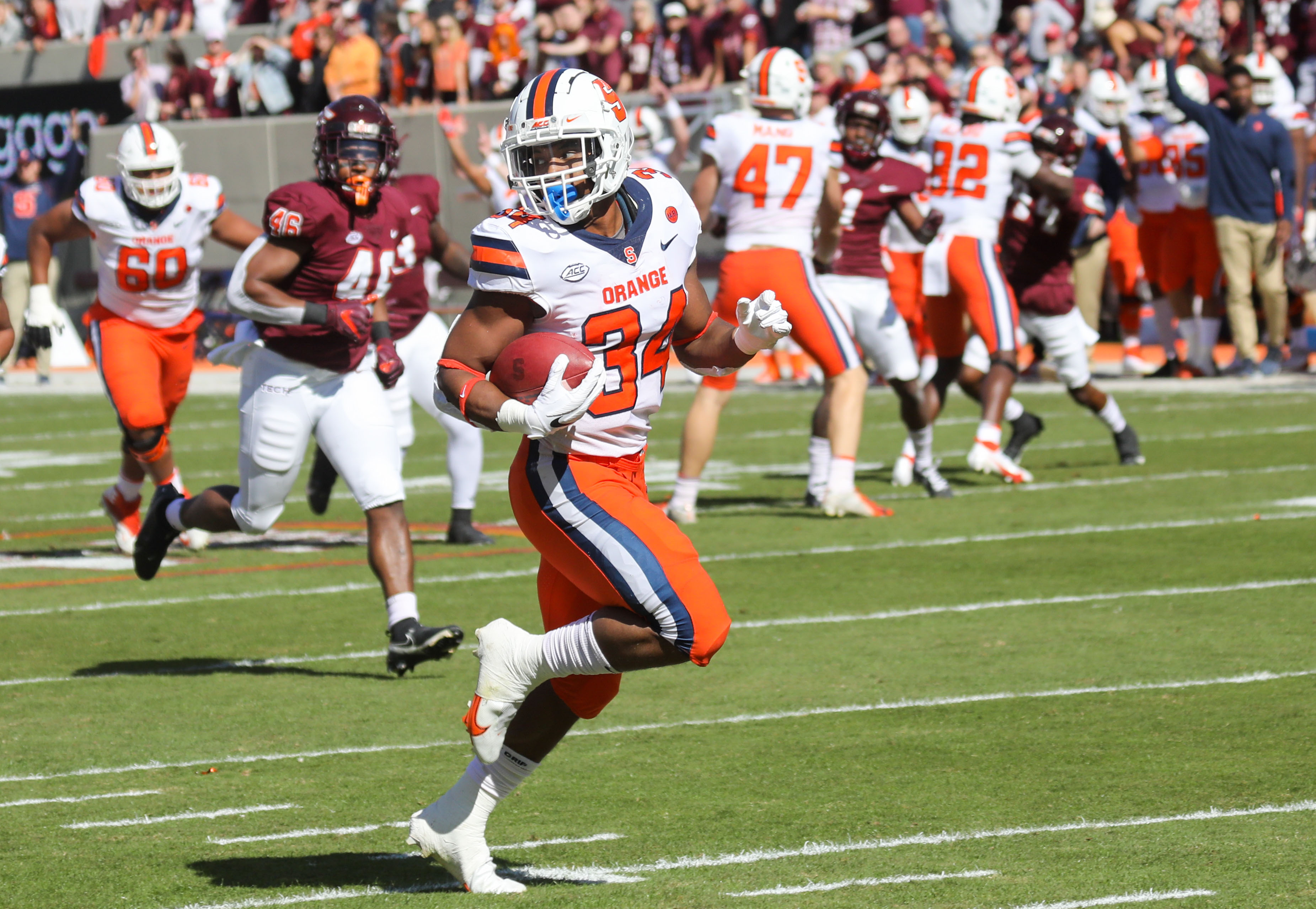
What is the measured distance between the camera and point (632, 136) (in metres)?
4.00

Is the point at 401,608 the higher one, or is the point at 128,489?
the point at 401,608

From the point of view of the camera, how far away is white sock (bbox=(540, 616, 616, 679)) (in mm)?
3756

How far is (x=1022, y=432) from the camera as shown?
417 inches

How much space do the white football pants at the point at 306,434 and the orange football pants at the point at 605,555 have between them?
2245 mm

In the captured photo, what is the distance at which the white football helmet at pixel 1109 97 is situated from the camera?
1448 centimetres

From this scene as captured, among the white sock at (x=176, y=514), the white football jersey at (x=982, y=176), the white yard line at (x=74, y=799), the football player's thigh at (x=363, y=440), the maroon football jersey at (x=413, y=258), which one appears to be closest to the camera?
the white yard line at (x=74, y=799)

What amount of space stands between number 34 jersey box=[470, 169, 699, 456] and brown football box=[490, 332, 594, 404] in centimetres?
8

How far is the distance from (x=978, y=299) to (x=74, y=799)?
6.56 metres

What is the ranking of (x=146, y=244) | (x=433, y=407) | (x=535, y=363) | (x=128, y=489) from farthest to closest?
1. (x=128, y=489)
2. (x=433, y=407)
3. (x=146, y=244)
4. (x=535, y=363)

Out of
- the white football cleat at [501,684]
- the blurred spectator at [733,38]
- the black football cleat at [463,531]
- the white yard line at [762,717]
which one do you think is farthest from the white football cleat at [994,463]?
the blurred spectator at [733,38]

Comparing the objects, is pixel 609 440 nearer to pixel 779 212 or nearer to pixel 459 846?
pixel 459 846

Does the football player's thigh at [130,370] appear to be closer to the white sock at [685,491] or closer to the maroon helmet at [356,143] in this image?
the maroon helmet at [356,143]

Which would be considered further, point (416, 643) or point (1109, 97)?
point (1109, 97)

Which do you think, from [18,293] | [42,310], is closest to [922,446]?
[42,310]
